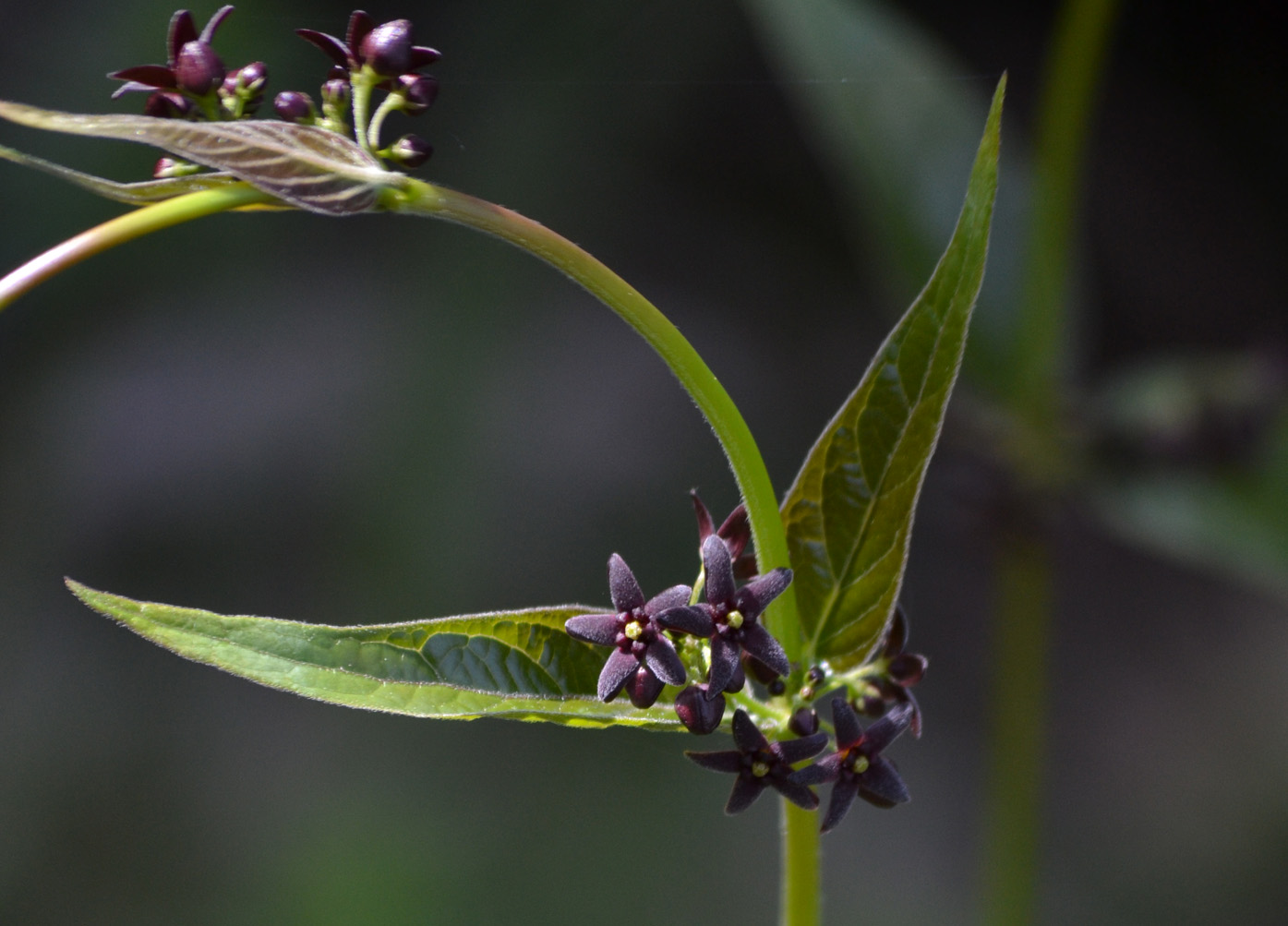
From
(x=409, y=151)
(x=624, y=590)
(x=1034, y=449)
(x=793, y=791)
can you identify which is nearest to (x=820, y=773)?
(x=793, y=791)

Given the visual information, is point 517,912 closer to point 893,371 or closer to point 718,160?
point 718,160

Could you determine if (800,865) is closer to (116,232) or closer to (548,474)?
(116,232)

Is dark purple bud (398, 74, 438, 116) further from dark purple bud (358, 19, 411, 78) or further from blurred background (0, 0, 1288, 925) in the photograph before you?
blurred background (0, 0, 1288, 925)

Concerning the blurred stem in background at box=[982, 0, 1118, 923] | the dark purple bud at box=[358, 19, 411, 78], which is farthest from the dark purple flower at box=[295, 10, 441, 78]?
the blurred stem in background at box=[982, 0, 1118, 923]

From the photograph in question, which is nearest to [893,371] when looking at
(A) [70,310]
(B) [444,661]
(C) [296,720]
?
(B) [444,661]

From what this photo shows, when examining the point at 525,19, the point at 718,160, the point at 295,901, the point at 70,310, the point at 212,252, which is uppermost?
the point at 525,19
